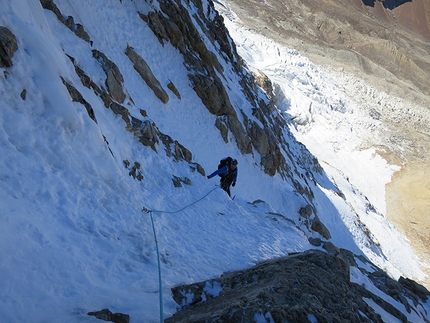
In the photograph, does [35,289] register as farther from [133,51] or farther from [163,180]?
[133,51]

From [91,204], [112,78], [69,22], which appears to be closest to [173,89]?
[112,78]

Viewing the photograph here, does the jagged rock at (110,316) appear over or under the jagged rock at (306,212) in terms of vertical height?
over

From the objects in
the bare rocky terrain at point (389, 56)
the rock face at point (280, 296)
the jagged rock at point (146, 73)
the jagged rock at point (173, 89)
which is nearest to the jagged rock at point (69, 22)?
the jagged rock at point (146, 73)

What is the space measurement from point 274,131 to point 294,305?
2003 cm

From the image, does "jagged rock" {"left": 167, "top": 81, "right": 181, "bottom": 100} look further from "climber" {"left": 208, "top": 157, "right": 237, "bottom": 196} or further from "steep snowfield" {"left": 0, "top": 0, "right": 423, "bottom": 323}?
"climber" {"left": 208, "top": 157, "right": 237, "bottom": 196}

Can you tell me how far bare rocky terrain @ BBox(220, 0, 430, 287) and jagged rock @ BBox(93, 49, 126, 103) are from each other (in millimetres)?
21801

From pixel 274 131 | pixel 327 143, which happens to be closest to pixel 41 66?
pixel 274 131

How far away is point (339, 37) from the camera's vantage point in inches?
2653

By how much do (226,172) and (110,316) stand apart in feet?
25.9

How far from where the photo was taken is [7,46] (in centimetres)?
738

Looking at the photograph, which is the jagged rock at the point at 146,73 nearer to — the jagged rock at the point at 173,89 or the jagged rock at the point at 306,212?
the jagged rock at the point at 173,89

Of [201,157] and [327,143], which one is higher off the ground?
[201,157]

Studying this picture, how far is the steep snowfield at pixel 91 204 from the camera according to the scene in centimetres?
529

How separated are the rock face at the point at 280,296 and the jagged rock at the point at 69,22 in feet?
30.8
